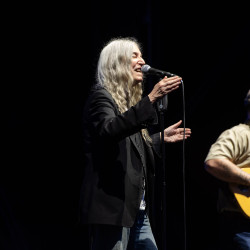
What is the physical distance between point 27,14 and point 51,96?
73 centimetres

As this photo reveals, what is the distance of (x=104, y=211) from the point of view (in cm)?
203

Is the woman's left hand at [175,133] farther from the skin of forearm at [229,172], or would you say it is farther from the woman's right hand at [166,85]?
the woman's right hand at [166,85]

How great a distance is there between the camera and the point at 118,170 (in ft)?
6.79

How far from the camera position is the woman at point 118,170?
6.55 ft

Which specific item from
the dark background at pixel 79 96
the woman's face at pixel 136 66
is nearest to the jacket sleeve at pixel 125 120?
the woman's face at pixel 136 66

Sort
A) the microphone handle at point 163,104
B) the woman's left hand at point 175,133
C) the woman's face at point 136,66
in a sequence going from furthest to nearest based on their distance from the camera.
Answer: the woman's left hand at point 175,133, the woman's face at point 136,66, the microphone handle at point 163,104

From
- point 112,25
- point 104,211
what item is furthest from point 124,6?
point 104,211

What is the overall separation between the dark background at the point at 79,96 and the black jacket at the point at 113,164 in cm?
164

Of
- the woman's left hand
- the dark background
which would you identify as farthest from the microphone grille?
the dark background

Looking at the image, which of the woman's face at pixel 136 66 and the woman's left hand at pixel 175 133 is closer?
the woman's face at pixel 136 66

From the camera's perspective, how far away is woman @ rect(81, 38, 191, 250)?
78.6 inches

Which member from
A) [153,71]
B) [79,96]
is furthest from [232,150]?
[79,96]

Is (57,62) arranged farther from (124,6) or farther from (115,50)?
(115,50)

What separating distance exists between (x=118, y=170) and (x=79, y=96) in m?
1.89
